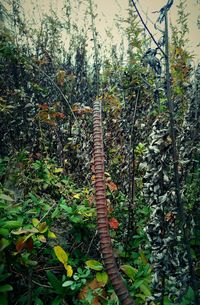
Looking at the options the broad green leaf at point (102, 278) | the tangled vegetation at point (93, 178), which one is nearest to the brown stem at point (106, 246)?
the tangled vegetation at point (93, 178)

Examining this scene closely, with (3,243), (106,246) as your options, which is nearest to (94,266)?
(3,243)

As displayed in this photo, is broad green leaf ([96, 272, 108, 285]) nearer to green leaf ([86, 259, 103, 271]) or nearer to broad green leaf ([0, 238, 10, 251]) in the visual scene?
green leaf ([86, 259, 103, 271])

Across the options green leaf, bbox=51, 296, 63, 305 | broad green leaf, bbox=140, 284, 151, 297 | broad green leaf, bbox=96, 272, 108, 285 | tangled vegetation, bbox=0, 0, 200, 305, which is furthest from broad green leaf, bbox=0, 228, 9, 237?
broad green leaf, bbox=140, 284, 151, 297

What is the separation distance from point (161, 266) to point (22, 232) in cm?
92

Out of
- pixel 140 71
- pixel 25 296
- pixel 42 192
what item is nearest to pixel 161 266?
pixel 25 296

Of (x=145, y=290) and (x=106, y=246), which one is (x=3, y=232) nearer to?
(x=106, y=246)

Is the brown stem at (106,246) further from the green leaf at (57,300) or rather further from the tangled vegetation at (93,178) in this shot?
the green leaf at (57,300)

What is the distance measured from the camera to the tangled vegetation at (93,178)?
1.74 m

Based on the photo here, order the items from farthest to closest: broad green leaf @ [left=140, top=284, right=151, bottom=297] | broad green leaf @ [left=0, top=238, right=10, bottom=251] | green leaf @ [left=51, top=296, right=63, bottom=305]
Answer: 1. green leaf @ [left=51, top=296, right=63, bottom=305]
2. broad green leaf @ [left=140, top=284, right=151, bottom=297]
3. broad green leaf @ [left=0, top=238, right=10, bottom=251]

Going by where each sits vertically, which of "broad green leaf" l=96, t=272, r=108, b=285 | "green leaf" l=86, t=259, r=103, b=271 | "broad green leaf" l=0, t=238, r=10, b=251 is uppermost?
"broad green leaf" l=0, t=238, r=10, b=251

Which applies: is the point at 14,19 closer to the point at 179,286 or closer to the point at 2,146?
the point at 2,146

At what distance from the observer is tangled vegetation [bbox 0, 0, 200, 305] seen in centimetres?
174

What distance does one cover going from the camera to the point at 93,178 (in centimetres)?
287

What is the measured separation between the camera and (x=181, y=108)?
3662 mm
